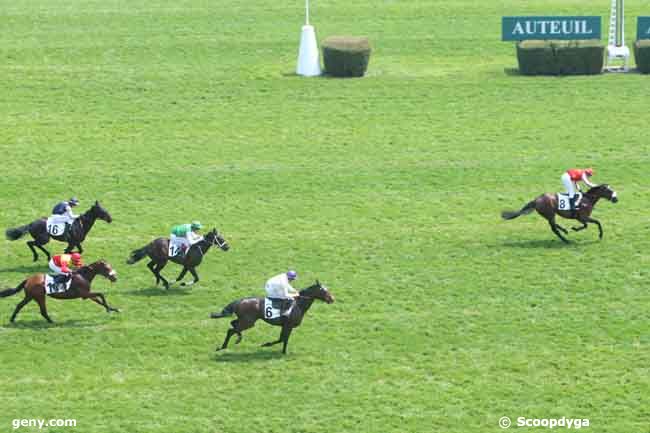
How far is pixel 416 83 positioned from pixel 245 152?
8967 millimetres

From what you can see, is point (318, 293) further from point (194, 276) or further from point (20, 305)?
point (20, 305)

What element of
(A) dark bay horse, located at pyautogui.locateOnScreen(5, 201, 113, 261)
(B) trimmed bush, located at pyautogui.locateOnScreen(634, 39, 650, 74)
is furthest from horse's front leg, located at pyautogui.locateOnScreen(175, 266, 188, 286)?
(B) trimmed bush, located at pyautogui.locateOnScreen(634, 39, 650, 74)

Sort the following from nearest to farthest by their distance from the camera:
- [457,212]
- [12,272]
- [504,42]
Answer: [12,272]
[457,212]
[504,42]

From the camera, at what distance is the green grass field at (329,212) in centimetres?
2616

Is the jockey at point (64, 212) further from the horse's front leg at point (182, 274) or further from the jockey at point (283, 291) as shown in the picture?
the jockey at point (283, 291)

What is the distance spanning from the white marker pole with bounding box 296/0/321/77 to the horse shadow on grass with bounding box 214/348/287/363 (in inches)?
909

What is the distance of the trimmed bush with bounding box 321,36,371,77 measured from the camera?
161ft

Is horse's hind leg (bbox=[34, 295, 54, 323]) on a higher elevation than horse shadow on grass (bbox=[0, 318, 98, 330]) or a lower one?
higher

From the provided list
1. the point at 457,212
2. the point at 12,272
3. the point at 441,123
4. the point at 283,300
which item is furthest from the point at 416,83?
the point at 283,300

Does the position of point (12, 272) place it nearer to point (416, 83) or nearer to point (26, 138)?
point (26, 138)

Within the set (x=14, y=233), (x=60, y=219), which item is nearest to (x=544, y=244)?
(x=60, y=219)

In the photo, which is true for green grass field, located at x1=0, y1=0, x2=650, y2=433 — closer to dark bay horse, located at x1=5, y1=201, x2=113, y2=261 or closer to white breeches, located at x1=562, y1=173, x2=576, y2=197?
dark bay horse, located at x1=5, y1=201, x2=113, y2=261

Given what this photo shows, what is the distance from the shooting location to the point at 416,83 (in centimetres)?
4834

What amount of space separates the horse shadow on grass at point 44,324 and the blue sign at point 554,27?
2445cm
